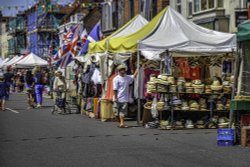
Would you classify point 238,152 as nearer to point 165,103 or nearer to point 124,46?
point 165,103

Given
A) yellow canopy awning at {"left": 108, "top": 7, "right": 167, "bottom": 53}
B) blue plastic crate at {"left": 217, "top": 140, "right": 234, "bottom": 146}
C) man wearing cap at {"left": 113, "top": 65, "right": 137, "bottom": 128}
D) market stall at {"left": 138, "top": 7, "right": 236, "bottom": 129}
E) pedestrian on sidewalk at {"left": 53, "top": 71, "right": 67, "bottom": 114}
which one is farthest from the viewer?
pedestrian on sidewalk at {"left": 53, "top": 71, "right": 67, "bottom": 114}

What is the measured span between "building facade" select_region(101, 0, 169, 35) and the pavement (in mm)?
17760

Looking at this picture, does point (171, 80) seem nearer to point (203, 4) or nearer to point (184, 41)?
point (184, 41)

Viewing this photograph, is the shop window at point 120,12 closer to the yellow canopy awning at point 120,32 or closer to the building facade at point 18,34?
the yellow canopy awning at point 120,32

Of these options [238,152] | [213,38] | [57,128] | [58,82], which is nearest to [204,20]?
[58,82]

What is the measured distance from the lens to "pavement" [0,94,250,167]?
9289 millimetres

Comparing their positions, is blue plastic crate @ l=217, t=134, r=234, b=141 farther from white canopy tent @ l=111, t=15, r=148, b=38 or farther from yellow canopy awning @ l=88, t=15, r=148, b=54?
white canopy tent @ l=111, t=15, r=148, b=38

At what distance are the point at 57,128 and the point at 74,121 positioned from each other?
2350 mm

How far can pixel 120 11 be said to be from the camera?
38406 millimetres

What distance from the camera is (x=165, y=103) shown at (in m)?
14.8

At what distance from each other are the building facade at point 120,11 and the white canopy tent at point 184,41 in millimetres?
15742

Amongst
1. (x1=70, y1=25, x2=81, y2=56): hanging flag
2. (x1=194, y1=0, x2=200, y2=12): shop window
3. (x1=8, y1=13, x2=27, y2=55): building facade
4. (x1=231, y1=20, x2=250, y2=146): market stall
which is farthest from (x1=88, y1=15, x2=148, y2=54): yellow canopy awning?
(x1=8, y1=13, x2=27, y2=55): building facade

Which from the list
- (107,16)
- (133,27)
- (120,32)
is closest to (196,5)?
(133,27)

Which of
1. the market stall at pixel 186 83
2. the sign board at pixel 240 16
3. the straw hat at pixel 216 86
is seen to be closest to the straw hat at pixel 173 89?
the market stall at pixel 186 83
